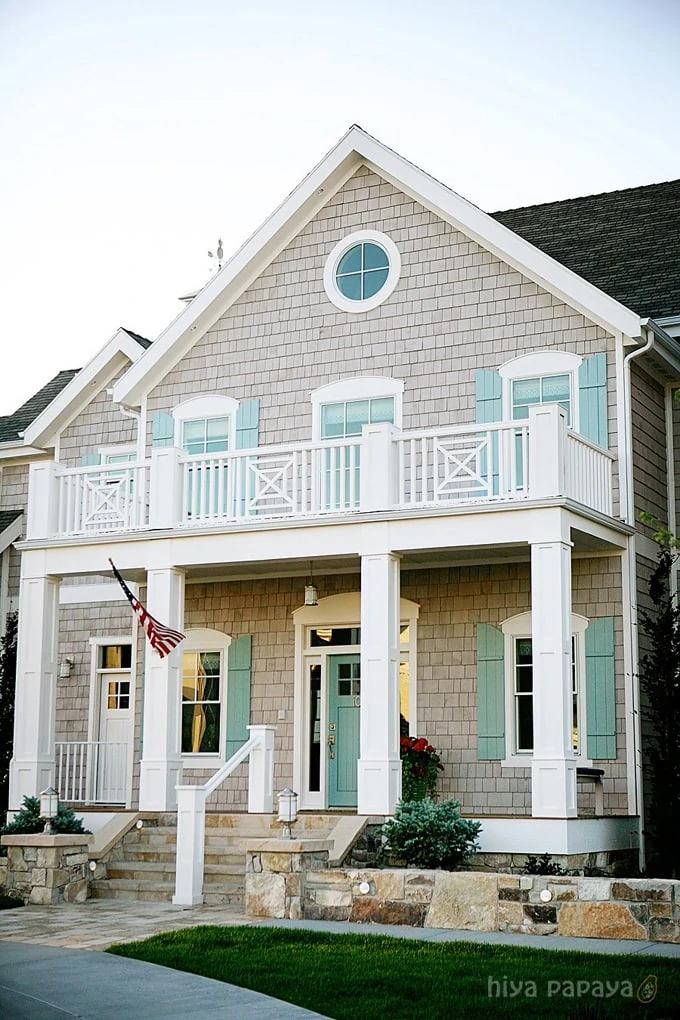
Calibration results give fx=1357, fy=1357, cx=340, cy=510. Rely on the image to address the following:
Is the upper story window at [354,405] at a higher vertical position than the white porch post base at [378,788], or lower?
higher

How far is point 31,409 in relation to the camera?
24.6 meters

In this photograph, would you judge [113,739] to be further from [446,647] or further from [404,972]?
[404,972]

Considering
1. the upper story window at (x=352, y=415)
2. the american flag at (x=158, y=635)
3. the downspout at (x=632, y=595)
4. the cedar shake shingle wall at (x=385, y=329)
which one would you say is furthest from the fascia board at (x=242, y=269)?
the downspout at (x=632, y=595)

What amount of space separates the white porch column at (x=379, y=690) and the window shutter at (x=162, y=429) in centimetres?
517

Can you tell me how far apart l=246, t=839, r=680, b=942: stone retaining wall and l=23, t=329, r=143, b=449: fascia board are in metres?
10.4

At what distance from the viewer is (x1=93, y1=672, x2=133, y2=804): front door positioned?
19.4 meters

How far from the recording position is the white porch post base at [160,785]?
52.5ft

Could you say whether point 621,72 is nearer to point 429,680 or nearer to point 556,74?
point 556,74

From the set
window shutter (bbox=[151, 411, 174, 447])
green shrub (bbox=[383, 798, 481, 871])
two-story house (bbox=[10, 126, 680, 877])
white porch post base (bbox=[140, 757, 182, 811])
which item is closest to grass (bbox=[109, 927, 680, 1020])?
green shrub (bbox=[383, 798, 481, 871])

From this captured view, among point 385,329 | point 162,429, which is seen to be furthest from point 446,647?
point 162,429

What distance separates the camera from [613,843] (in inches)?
600

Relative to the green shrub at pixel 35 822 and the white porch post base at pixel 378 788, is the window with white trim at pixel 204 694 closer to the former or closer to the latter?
the green shrub at pixel 35 822

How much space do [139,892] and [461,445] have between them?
21.9 ft

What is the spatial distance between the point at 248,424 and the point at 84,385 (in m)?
3.87
